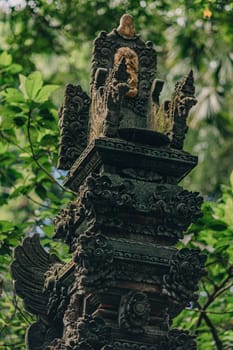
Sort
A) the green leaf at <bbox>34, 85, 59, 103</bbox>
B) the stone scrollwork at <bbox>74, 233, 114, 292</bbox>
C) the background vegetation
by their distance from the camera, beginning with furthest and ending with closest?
the background vegetation, the green leaf at <bbox>34, 85, 59, 103</bbox>, the stone scrollwork at <bbox>74, 233, 114, 292</bbox>

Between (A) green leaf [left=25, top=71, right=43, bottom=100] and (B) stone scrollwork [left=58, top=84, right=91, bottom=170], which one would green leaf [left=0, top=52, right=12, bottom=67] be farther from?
(B) stone scrollwork [left=58, top=84, right=91, bottom=170]

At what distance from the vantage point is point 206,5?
18.5 m

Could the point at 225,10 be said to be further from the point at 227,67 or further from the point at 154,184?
the point at 154,184

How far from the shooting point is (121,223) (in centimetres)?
1163

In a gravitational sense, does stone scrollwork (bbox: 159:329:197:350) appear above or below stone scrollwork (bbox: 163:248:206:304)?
below

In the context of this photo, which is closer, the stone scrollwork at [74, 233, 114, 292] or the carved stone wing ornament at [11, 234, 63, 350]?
the stone scrollwork at [74, 233, 114, 292]

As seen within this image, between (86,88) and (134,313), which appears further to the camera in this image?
(86,88)

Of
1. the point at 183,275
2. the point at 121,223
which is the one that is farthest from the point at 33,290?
the point at 183,275

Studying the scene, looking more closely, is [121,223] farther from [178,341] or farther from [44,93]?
[44,93]

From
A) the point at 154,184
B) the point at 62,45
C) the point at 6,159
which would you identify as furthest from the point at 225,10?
the point at 154,184

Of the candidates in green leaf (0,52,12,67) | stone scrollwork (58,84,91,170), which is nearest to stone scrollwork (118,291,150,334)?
stone scrollwork (58,84,91,170)

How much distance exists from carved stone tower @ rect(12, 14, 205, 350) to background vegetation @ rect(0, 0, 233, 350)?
145 cm

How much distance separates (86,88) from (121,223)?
41.6 feet

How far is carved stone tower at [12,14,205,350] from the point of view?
11.4 metres
